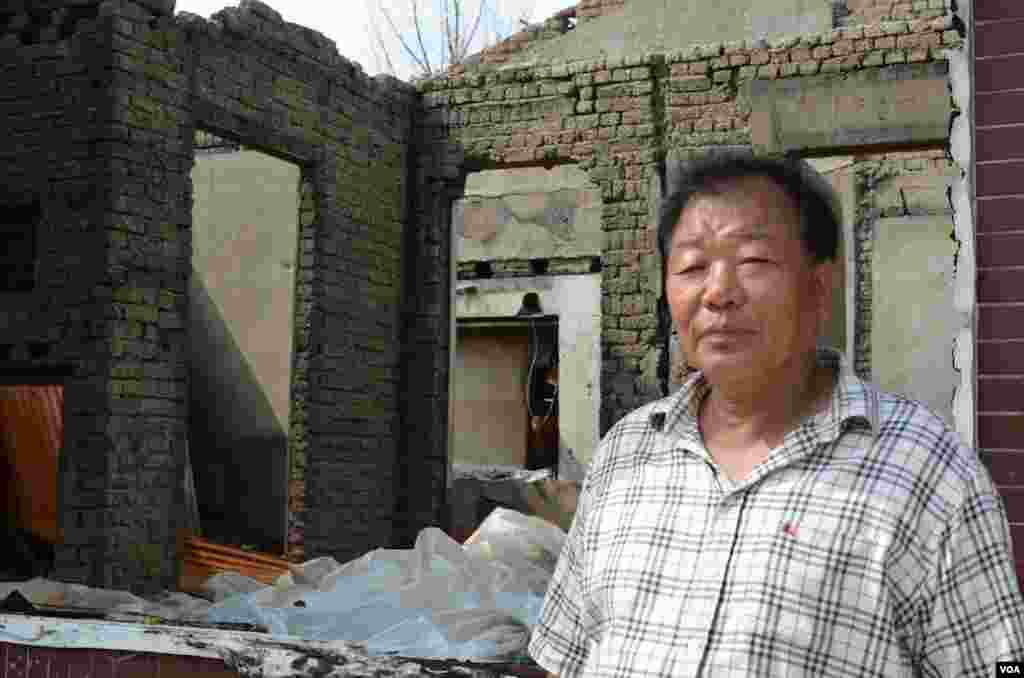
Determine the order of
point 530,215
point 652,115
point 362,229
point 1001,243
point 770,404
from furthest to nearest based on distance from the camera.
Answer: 1. point 530,215
2. point 362,229
3. point 652,115
4. point 1001,243
5. point 770,404

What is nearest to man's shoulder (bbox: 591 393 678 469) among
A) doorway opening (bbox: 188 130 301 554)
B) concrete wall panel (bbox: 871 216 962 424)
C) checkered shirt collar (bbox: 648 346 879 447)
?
checkered shirt collar (bbox: 648 346 879 447)

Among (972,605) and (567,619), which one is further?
(567,619)

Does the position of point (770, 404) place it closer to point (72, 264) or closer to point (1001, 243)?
point (1001, 243)

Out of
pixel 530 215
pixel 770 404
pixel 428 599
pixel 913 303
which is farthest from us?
pixel 530 215

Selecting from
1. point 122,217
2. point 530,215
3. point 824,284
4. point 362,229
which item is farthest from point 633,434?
point 530,215

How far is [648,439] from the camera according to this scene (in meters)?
1.85

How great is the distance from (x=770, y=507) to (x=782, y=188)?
445 mm

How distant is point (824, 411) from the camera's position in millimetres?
1702

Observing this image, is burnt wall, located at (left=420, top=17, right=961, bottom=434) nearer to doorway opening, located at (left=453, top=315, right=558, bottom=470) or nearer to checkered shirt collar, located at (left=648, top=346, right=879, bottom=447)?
doorway opening, located at (left=453, top=315, right=558, bottom=470)

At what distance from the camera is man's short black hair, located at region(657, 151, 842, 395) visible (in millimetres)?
1761

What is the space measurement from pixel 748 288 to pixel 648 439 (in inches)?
11.0

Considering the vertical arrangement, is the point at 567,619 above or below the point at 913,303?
below

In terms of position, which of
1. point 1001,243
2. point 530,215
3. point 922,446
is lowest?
point 922,446

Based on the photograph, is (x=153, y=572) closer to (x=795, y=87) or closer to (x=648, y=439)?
(x=795, y=87)
